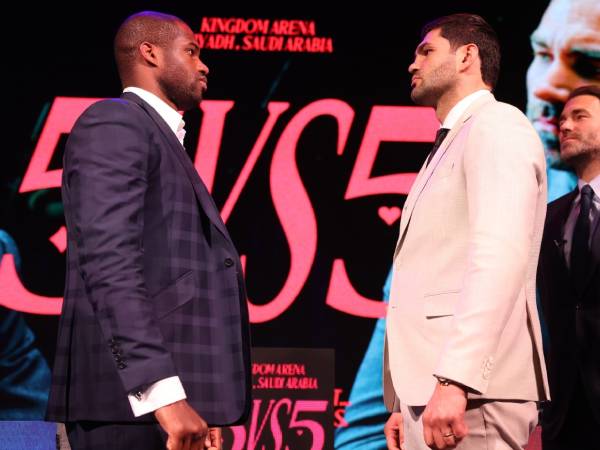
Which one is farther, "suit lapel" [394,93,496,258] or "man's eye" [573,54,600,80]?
"man's eye" [573,54,600,80]

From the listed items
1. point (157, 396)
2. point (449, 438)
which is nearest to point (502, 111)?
point (449, 438)

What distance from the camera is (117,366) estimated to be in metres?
1.60

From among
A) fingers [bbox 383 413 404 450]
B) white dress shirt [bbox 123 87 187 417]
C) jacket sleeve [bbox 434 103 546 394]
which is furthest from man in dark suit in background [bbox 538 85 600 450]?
white dress shirt [bbox 123 87 187 417]

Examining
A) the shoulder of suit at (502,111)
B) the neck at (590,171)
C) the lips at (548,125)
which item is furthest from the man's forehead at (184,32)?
the lips at (548,125)

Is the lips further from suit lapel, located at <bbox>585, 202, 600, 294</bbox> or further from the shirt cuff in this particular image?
the shirt cuff

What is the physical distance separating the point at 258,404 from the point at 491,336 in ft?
7.54

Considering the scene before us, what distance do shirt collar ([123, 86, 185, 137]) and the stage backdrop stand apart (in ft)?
8.53

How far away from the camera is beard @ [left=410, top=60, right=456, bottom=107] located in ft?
7.09

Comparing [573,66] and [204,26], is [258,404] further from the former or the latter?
[573,66]

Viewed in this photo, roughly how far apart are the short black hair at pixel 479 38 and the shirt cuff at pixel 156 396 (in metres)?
1.12

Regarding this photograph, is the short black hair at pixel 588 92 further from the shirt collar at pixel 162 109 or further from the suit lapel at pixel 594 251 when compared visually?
the shirt collar at pixel 162 109

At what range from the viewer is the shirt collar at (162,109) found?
1.98m

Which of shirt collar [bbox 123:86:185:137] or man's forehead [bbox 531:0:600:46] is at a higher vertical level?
man's forehead [bbox 531:0:600:46]

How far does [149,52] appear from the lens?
209cm
